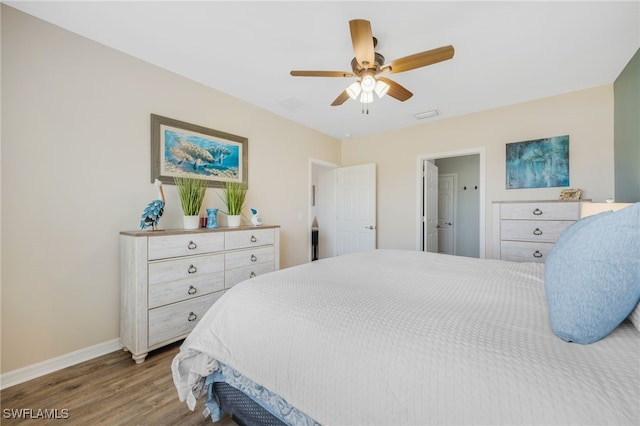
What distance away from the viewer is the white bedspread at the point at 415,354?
1.86ft

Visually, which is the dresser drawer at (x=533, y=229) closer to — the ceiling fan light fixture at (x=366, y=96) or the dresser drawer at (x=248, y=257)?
the ceiling fan light fixture at (x=366, y=96)

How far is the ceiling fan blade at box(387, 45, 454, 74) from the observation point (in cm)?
163

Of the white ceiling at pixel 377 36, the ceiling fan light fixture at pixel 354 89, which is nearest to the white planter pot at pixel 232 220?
the white ceiling at pixel 377 36

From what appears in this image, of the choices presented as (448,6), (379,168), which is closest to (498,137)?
(379,168)

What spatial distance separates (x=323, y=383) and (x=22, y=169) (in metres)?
2.41

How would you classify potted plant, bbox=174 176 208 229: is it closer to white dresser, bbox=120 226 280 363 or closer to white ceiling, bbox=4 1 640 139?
white dresser, bbox=120 226 280 363

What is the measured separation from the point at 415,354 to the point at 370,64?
1.90 meters

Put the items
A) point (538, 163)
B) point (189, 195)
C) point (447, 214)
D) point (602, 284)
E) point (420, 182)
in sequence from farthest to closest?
point (447, 214) → point (420, 182) → point (538, 163) → point (189, 195) → point (602, 284)

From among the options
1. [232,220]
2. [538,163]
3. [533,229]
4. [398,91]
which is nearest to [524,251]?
[533,229]

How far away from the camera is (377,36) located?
190cm

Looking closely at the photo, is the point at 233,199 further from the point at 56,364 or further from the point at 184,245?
the point at 56,364

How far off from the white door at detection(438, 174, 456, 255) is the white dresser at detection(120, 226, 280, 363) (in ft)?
14.6

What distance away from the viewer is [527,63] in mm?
2242

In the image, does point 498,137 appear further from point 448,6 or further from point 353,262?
point 353,262
